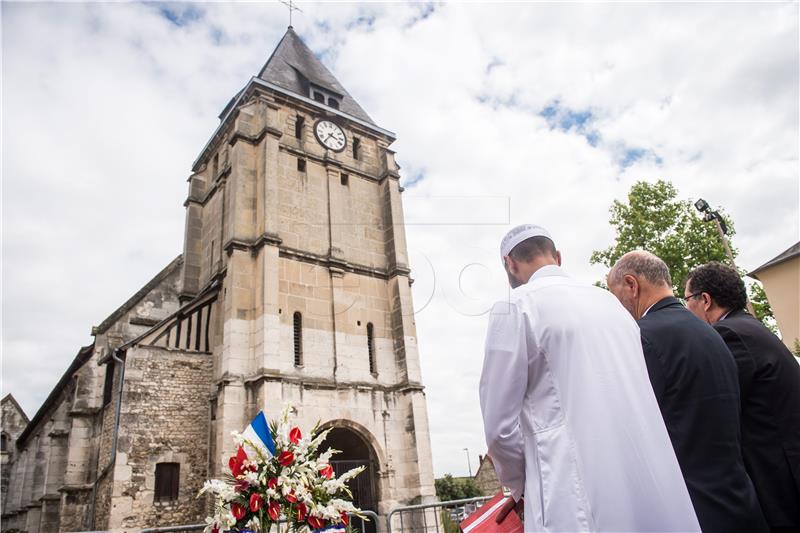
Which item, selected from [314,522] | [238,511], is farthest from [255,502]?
[314,522]

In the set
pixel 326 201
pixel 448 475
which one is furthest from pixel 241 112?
pixel 448 475

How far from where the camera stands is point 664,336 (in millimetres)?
2627

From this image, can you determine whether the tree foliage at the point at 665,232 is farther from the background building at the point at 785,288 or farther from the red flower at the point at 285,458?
the red flower at the point at 285,458

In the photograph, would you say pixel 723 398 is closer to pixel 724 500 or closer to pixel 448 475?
pixel 724 500

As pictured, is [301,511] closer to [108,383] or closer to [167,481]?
[167,481]

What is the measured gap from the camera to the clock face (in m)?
20.5

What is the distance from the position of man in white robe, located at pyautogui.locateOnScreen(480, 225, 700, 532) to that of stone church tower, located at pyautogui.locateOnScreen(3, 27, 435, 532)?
13187 millimetres

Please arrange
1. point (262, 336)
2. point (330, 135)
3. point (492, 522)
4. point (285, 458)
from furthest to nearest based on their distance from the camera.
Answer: point (330, 135) → point (262, 336) → point (285, 458) → point (492, 522)

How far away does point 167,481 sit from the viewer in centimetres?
1410

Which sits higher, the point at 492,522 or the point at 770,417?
the point at 770,417

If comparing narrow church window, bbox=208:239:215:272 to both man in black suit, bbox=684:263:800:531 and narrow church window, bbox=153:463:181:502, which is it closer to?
narrow church window, bbox=153:463:181:502

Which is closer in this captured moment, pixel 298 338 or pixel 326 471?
pixel 326 471

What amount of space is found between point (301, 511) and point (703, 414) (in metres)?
3.16

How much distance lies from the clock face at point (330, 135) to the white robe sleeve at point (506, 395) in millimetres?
19325
